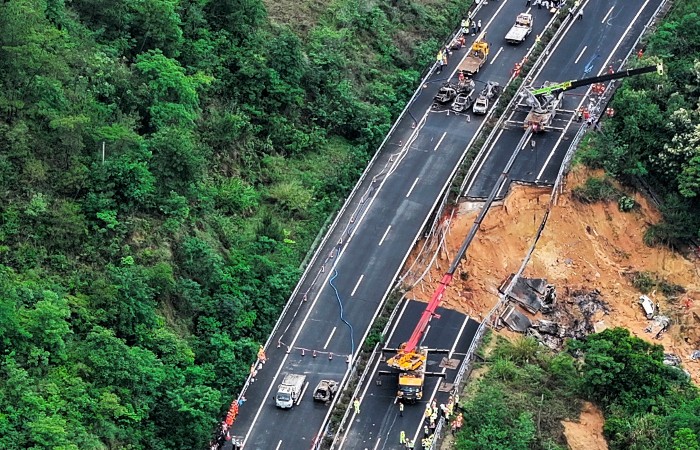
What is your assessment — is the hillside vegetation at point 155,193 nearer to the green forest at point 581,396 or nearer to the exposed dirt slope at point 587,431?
the green forest at point 581,396

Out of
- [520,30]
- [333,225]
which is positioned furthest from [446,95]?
[333,225]

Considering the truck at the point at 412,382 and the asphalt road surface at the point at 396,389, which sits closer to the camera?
the asphalt road surface at the point at 396,389

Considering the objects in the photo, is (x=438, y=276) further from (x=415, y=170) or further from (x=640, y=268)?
(x=640, y=268)

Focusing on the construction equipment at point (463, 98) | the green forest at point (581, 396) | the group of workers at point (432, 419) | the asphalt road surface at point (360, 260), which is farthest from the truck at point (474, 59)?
the group of workers at point (432, 419)

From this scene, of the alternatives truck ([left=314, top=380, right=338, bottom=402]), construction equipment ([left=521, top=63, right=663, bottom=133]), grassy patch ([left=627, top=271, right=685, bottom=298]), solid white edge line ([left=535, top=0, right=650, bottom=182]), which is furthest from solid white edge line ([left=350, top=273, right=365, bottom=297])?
grassy patch ([left=627, top=271, right=685, bottom=298])

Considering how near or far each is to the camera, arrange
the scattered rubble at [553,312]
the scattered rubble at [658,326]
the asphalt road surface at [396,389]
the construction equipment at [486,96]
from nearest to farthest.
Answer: the asphalt road surface at [396,389] → the scattered rubble at [553,312] → the scattered rubble at [658,326] → the construction equipment at [486,96]

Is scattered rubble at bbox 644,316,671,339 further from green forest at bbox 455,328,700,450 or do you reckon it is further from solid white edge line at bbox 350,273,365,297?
solid white edge line at bbox 350,273,365,297
